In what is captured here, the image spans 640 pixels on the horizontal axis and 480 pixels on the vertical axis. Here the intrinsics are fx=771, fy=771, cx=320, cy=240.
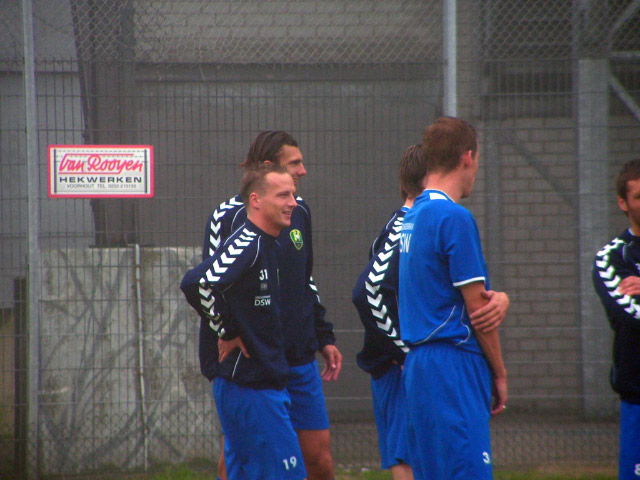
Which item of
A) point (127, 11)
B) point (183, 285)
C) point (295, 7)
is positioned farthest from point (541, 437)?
point (127, 11)

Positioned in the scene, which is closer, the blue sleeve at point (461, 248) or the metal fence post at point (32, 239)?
the blue sleeve at point (461, 248)

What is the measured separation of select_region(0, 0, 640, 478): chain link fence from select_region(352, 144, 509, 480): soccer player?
182 centimetres

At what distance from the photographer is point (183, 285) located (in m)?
3.56

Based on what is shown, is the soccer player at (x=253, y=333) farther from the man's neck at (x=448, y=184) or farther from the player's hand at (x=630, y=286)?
the player's hand at (x=630, y=286)

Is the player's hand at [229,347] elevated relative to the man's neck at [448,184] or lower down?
lower down

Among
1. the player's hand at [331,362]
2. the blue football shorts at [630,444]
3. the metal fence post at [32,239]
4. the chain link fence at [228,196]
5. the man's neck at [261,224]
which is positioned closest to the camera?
the blue football shorts at [630,444]

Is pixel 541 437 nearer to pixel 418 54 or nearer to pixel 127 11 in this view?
pixel 418 54

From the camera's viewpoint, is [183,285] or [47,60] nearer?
[183,285]

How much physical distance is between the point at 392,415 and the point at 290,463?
708mm

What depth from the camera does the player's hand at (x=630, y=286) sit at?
11.2ft

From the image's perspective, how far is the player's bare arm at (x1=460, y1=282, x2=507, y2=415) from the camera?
2.87 meters

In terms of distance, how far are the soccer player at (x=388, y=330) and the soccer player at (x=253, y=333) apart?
520 millimetres

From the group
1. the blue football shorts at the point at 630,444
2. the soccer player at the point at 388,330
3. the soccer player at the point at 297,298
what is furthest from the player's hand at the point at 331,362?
the blue football shorts at the point at 630,444

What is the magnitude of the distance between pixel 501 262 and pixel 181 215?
8.12ft
